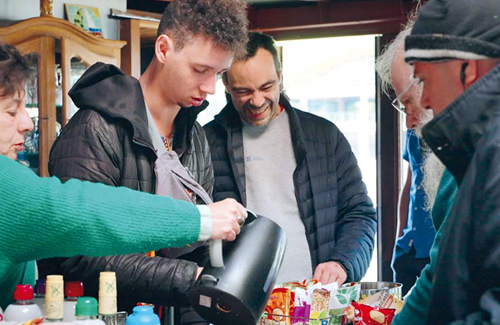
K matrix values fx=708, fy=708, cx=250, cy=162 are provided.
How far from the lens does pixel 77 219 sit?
3.99 ft

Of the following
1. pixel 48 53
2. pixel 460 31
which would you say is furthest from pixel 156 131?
pixel 48 53

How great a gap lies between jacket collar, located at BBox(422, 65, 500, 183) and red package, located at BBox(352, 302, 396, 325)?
25.0 inches

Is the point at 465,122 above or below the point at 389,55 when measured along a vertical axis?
below

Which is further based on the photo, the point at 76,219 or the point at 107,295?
the point at 107,295

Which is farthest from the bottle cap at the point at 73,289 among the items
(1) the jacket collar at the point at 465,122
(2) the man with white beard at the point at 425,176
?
(1) the jacket collar at the point at 465,122

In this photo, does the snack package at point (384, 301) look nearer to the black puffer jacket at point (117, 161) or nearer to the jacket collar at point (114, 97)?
the black puffer jacket at point (117, 161)

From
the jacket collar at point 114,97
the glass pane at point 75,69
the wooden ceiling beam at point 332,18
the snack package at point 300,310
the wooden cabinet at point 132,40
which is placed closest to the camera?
the snack package at point 300,310

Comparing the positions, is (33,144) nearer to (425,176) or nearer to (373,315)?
(425,176)

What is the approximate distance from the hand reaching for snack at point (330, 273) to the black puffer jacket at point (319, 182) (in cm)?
10

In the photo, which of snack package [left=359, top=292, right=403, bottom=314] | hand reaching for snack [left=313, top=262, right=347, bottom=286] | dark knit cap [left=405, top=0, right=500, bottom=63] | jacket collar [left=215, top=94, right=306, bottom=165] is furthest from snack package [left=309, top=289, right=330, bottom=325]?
jacket collar [left=215, top=94, right=306, bottom=165]

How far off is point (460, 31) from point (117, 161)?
0.95 metres

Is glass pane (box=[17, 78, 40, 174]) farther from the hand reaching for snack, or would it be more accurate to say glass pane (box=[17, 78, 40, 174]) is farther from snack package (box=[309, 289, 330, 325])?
snack package (box=[309, 289, 330, 325])

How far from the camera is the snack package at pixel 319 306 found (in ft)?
5.29

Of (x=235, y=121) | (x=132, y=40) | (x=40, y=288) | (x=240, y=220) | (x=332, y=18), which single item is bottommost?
(x=40, y=288)
